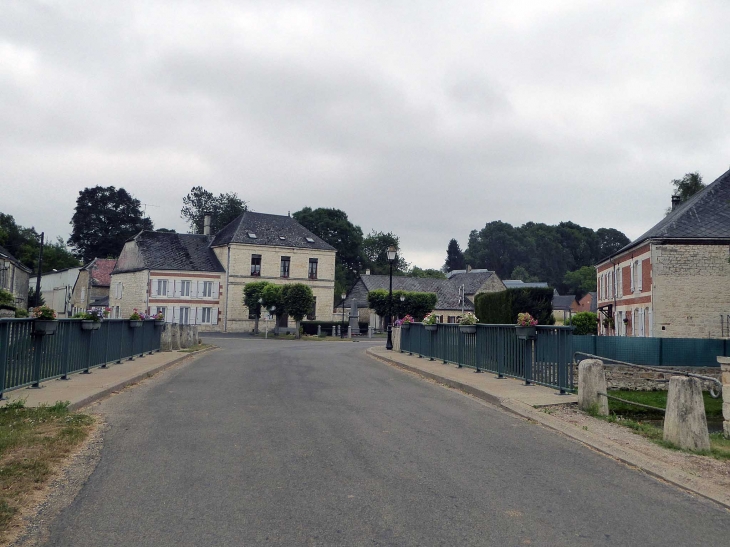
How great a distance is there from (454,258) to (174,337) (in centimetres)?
11921

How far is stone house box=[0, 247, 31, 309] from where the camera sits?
45.3 metres

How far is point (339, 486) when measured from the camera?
18.5 feet

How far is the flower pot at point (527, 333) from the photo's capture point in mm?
12930

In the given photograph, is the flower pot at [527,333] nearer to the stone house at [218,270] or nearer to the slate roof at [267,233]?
the stone house at [218,270]

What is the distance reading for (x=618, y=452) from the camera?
24.1ft

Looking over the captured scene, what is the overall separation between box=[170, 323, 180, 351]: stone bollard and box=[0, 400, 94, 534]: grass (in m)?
17.9

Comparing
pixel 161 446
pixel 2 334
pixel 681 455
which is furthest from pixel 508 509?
pixel 2 334

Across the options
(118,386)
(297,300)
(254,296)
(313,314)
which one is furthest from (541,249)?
(118,386)

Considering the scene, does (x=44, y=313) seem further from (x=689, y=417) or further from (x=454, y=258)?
(x=454, y=258)

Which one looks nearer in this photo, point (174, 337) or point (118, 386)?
point (118, 386)

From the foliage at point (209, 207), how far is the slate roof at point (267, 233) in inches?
1058

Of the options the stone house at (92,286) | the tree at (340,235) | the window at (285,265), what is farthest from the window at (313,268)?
the tree at (340,235)

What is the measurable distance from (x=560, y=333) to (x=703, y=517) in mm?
6882

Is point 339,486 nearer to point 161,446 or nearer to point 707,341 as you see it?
point 161,446
